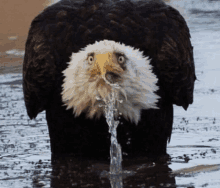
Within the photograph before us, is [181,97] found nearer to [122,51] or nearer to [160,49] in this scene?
[160,49]

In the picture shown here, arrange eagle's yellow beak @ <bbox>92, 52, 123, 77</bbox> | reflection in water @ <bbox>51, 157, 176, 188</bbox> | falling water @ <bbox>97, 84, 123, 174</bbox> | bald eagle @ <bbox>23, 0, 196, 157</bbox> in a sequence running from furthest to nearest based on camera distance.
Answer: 1. bald eagle @ <bbox>23, 0, 196, 157</bbox>
2. falling water @ <bbox>97, 84, 123, 174</bbox>
3. reflection in water @ <bbox>51, 157, 176, 188</bbox>
4. eagle's yellow beak @ <bbox>92, 52, 123, 77</bbox>

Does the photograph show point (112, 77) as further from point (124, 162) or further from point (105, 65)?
point (124, 162)

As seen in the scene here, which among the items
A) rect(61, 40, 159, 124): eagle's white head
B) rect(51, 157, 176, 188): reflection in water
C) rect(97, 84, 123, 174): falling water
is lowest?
rect(51, 157, 176, 188): reflection in water

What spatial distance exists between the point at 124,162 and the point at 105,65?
123cm

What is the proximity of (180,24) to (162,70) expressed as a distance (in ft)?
2.31

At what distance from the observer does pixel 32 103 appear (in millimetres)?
5621

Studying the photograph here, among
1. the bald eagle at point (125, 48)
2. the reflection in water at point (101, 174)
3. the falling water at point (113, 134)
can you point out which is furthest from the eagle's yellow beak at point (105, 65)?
the reflection in water at point (101, 174)

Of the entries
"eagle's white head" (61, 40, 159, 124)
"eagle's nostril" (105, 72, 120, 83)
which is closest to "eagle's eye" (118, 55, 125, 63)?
"eagle's white head" (61, 40, 159, 124)

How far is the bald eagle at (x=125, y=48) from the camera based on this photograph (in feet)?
16.2

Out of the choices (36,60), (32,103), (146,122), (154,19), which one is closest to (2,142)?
(32,103)

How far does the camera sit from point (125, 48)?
4.68m

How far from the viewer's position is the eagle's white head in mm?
4312

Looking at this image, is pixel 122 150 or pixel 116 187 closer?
pixel 116 187

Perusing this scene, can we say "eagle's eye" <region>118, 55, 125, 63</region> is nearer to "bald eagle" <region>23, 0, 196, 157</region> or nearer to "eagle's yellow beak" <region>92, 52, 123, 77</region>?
"eagle's yellow beak" <region>92, 52, 123, 77</region>
